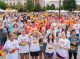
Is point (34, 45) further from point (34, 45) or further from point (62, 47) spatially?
point (62, 47)

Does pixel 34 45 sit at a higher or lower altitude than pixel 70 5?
higher

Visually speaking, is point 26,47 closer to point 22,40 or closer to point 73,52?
point 22,40

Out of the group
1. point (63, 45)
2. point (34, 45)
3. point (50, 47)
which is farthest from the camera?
point (34, 45)

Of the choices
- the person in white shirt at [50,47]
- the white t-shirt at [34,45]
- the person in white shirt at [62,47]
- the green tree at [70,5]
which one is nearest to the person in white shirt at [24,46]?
the white t-shirt at [34,45]

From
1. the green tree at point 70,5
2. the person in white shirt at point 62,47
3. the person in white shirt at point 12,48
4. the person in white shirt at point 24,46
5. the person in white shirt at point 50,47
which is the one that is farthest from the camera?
the green tree at point 70,5

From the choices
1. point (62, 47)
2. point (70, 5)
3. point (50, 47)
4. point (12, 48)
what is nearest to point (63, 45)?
point (62, 47)

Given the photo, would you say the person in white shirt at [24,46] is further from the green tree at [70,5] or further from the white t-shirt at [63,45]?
the green tree at [70,5]

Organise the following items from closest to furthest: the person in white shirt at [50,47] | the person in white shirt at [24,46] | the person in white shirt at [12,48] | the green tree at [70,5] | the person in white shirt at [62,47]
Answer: the person in white shirt at [12,48] → the person in white shirt at [62,47] → the person in white shirt at [50,47] → the person in white shirt at [24,46] → the green tree at [70,5]

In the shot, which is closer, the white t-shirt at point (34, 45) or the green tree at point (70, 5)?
the white t-shirt at point (34, 45)

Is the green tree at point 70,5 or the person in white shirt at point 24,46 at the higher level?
the person in white shirt at point 24,46

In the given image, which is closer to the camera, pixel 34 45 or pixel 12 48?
pixel 12 48

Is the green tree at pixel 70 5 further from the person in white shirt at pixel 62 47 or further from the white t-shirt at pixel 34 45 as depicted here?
the person in white shirt at pixel 62 47

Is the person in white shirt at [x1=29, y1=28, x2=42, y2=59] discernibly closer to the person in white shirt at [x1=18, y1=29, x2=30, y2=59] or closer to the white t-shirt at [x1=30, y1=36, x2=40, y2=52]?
the white t-shirt at [x1=30, y1=36, x2=40, y2=52]

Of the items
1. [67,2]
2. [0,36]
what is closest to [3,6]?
[67,2]
